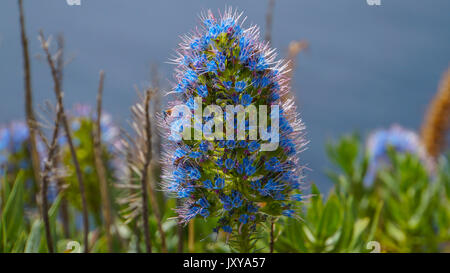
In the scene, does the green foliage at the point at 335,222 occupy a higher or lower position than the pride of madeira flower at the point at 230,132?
lower

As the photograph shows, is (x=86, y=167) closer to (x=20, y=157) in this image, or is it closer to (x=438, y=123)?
(x=20, y=157)

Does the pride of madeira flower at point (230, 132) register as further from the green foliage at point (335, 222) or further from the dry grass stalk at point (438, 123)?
the dry grass stalk at point (438, 123)

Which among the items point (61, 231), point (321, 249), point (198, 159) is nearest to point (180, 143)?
point (198, 159)

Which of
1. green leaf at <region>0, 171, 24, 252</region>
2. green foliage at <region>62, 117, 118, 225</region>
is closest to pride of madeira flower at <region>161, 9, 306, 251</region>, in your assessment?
green leaf at <region>0, 171, 24, 252</region>

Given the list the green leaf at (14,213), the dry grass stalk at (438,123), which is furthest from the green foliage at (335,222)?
the dry grass stalk at (438,123)

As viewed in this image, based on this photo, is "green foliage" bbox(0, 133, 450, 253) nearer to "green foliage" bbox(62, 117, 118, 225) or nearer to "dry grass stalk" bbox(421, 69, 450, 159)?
"green foliage" bbox(62, 117, 118, 225)

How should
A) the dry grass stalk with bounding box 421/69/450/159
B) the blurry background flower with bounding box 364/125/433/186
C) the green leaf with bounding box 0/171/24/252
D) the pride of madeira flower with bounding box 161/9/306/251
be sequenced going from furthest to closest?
the dry grass stalk with bounding box 421/69/450/159, the blurry background flower with bounding box 364/125/433/186, the green leaf with bounding box 0/171/24/252, the pride of madeira flower with bounding box 161/9/306/251
